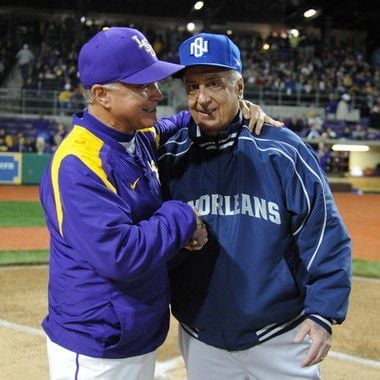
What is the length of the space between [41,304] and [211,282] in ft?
11.9

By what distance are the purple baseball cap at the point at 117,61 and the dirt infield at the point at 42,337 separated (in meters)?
2.50

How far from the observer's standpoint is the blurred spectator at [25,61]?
25469 mm

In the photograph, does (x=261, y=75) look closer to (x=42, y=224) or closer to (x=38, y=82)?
(x=38, y=82)

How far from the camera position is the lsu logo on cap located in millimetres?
2488

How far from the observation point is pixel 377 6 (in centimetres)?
3231

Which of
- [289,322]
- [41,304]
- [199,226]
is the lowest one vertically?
[41,304]

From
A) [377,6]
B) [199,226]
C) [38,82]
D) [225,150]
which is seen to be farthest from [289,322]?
[377,6]

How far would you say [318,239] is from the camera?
2.46 meters

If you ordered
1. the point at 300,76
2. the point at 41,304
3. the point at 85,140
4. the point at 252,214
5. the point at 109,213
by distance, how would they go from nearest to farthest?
the point at 109,213
the point at 85,140
the point at 252,214
the point at 41,304
the point at 300,76

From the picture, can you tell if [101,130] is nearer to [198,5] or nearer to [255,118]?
[255,118]

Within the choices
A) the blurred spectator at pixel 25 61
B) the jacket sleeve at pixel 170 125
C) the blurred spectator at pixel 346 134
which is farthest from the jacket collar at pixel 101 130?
the blurred spectator at pixel 25 61

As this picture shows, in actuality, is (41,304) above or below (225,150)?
below

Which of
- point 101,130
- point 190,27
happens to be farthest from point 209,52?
point 190,27

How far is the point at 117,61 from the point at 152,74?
0.49ft
